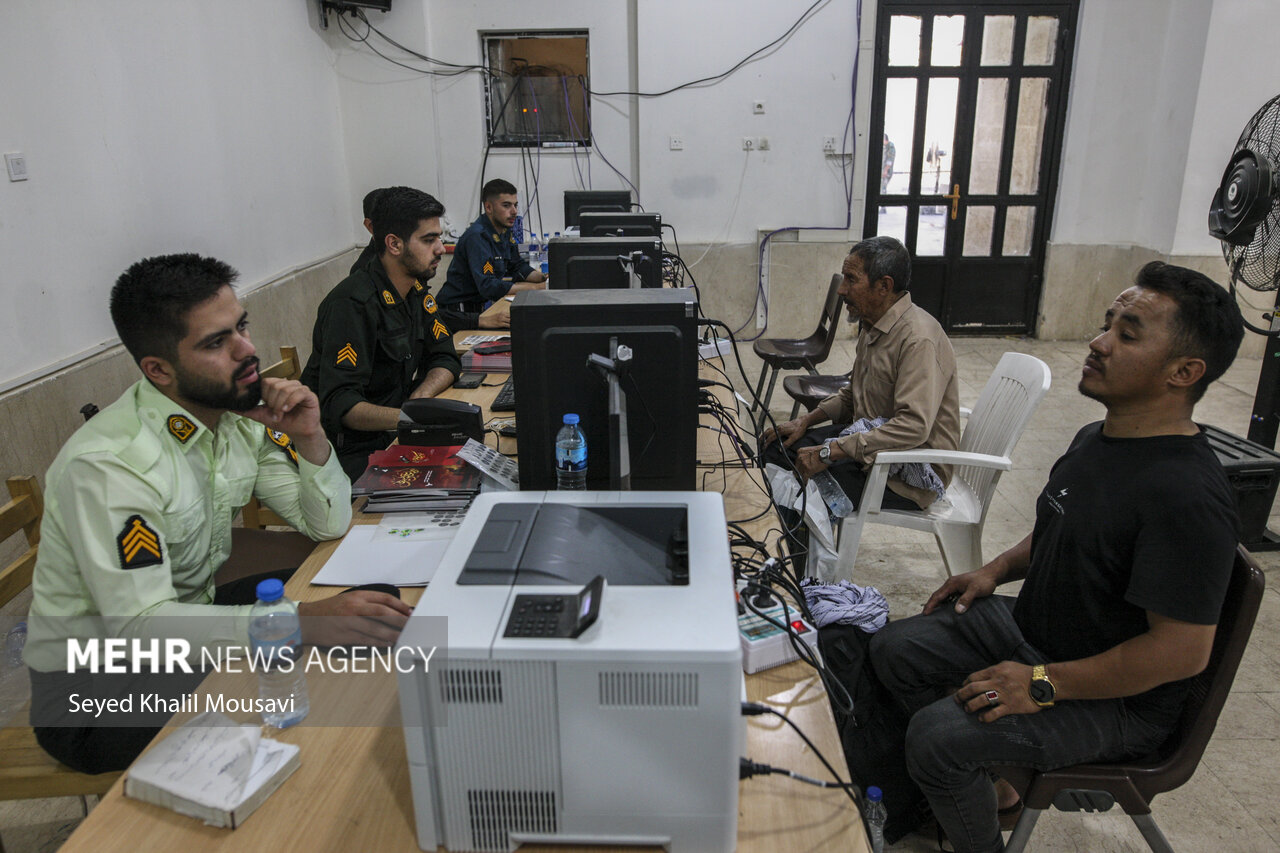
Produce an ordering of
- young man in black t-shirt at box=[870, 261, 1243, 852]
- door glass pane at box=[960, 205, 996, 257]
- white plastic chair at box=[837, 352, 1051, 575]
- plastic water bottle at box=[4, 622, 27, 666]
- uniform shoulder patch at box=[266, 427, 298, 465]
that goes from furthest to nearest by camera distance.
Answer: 1. door glass pane at box=[960, 205, 996, 257]
2. white plastic chair at box=[837, 352, 1051, 575]
3. plastic water bottle at box=[4, 622, 27, 666]
4. uniform shoulder patch at box=[266, 427, 298, 465]
5. young man in black t-shirt at box=[870, 261, 1243, 852]

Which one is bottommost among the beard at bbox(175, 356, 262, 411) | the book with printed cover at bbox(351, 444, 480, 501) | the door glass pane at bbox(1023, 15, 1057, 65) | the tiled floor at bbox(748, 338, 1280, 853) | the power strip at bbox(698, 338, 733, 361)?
the tiled floor at bbox(748, 338, 1280, 853)

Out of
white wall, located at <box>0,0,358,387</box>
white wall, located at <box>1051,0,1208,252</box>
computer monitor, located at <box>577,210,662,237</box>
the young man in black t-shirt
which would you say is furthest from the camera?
white wall, located at <box>1051,0,1208,252</box>

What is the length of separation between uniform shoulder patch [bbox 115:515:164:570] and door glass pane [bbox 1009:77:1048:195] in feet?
20.5

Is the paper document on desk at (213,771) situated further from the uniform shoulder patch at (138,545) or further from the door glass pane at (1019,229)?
the door glass pane at (1019,229)

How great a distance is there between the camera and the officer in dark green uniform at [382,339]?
242 centimetres

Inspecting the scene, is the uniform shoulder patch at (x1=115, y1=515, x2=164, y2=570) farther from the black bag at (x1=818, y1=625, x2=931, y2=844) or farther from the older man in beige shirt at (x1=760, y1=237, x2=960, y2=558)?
the older man in beige shirt at (x1=760, y1=237, x2=960, y2=558)

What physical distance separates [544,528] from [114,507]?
0.69 meters

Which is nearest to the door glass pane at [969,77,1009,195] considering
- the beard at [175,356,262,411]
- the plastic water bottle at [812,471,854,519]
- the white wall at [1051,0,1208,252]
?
the white wall at [1051,0,1208,252]

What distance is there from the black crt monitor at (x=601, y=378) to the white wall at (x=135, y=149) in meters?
2.12

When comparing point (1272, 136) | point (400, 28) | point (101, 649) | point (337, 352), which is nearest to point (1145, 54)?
point (1272, 136)

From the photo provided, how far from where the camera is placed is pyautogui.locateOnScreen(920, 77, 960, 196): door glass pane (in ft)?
19.5

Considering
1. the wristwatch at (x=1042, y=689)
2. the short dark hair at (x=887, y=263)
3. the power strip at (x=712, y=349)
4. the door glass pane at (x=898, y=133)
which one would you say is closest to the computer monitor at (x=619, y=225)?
the power strip at (x=712, y=349)

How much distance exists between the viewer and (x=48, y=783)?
1.38 m

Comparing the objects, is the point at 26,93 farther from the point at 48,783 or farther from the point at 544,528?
the point at 544,528
